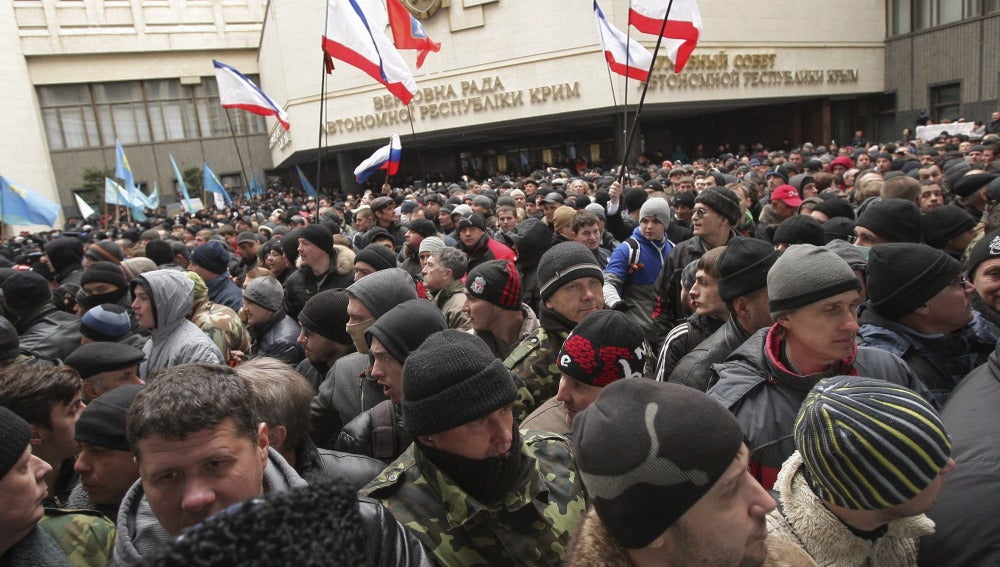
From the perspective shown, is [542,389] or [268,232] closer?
[542,389]

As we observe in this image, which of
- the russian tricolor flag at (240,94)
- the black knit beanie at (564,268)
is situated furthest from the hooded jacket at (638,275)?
the russian tricolor flag at (240,94)

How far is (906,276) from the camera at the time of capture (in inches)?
108

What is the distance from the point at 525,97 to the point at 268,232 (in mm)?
16094

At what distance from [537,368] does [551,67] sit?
75.3 ft

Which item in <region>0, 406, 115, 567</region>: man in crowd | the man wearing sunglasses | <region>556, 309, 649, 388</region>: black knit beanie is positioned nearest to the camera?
<region>0, 406, 115, 567</region>: man in crowd

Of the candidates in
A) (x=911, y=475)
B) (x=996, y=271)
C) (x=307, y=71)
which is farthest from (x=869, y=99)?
(x=911, y=475)

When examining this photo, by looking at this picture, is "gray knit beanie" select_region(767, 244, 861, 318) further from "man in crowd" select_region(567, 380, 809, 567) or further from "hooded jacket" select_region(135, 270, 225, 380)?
"hooded jacket" select_region(135, 270, 225, 380)

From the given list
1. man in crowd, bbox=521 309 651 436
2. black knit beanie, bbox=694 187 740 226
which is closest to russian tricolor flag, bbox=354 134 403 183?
black knit beanie, bbox=694 187 740 226

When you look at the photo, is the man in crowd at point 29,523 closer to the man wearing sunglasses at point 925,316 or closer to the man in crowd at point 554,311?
the man in crowd at point 554,311

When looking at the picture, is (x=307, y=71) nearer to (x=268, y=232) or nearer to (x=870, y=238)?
(x=268, y=232)

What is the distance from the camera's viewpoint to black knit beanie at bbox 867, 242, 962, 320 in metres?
2.72

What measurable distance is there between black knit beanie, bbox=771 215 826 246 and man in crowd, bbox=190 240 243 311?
455 centimetres

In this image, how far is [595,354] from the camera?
2.61 metres

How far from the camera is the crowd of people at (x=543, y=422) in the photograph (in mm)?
1357
